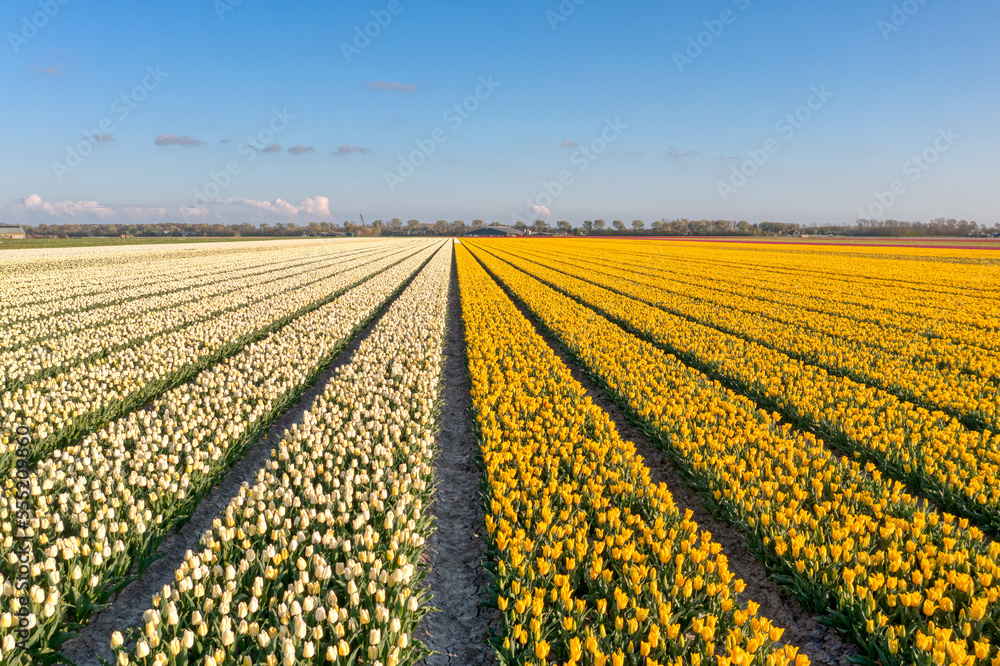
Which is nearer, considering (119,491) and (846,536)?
(846,536)

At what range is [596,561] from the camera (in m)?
3.84

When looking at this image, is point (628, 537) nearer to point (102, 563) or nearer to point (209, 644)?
point (209, 644)

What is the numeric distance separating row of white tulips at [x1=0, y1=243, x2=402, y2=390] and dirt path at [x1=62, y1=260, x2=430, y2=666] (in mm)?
5491

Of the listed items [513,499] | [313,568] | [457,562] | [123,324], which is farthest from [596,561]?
[123,324]

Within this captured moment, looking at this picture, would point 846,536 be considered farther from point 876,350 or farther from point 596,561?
point 876,350

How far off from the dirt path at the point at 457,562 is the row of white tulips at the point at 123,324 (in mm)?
8344

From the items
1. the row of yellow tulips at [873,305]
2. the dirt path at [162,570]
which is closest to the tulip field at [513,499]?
the dirt path at [162,570]

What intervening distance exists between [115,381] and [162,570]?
5680mm

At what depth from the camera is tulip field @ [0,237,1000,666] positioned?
3434 millimetres

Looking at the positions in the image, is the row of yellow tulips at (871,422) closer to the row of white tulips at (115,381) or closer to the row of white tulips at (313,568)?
the row of white tulips at (313,568)

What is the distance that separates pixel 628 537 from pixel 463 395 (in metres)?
6.30

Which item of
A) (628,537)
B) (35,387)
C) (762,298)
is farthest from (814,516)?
(762,298)

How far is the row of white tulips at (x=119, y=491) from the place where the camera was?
3.72 m

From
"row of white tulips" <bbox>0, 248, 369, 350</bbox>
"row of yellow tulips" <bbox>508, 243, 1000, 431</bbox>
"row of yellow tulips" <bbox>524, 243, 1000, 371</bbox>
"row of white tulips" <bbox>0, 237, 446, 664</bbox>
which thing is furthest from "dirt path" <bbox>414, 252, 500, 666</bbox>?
"row of white tulips" <bbox>0, 248, 369, 350</bbox>
